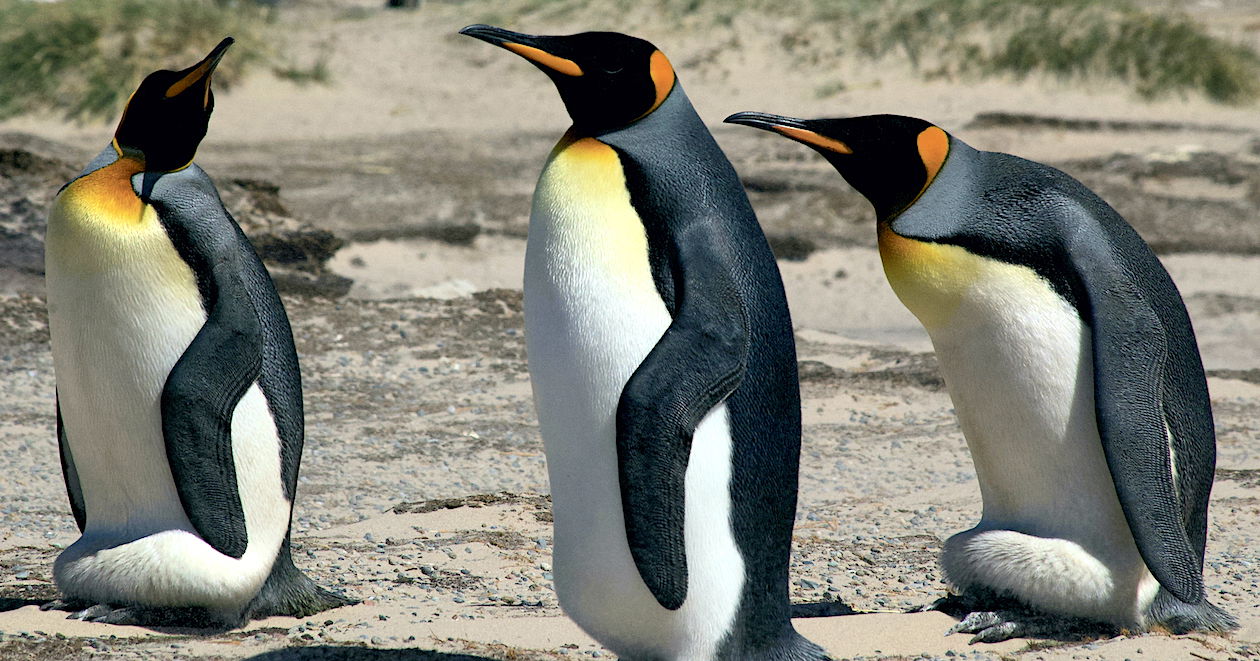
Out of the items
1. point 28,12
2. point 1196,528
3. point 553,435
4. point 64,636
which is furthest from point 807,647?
point 28,12

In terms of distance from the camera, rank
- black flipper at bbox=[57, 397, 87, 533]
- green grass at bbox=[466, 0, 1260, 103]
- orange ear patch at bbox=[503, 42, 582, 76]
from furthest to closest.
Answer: green grass at bbox=[466, 0, 1260, 103] → black flipper at bbox=[57, 397, 87, 533] → orange ear patch at bbox=[503, 42, 582, 76]

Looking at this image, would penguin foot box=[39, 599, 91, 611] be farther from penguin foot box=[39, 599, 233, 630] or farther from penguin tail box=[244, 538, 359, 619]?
penguin tail box=[244, 538, 359, 619]

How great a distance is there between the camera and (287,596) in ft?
12.0

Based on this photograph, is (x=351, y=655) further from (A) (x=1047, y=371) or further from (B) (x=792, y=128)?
(A) (x=1047, y=371)

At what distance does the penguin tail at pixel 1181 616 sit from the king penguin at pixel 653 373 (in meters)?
1.20

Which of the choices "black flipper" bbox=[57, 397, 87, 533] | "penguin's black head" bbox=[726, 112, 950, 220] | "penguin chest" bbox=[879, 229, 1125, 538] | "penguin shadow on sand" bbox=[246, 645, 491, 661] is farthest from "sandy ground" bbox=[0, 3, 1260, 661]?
"penguin's black head" bbox=[726, 112, 950, 220]

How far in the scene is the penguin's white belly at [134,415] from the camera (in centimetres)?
344

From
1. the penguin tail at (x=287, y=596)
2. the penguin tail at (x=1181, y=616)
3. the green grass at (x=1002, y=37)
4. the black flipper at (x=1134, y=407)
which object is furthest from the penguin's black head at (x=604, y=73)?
the green grass at (x=1002, y=37)

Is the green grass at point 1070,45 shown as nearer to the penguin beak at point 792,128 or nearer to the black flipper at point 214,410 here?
the penguin beak at point 792,128

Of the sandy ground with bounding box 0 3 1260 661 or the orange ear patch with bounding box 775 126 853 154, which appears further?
the sandy ground with bounding box 0 3 1260 661

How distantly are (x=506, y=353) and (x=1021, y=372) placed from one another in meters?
4.63

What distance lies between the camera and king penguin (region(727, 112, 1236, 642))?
3.43 metres

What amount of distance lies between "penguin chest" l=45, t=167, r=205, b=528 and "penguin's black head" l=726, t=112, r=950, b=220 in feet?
5.34

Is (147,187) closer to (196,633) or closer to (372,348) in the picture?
(196,633)
